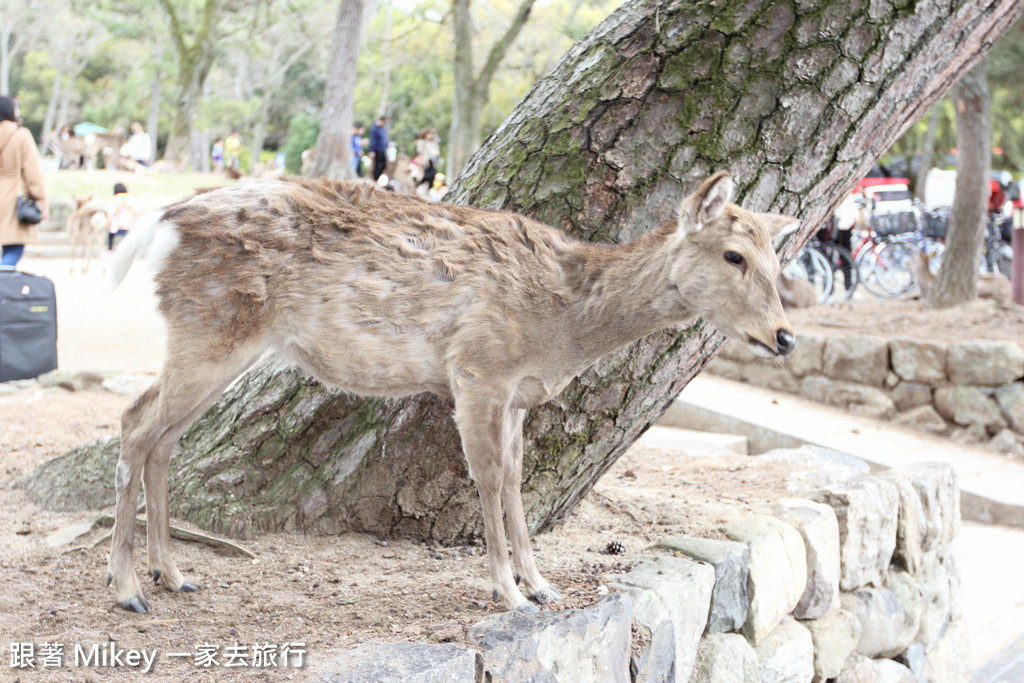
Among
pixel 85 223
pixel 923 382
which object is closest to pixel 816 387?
pixel 923 382

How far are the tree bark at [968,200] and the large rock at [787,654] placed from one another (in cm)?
756

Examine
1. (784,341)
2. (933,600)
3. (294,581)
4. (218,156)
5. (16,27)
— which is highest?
(16,27)

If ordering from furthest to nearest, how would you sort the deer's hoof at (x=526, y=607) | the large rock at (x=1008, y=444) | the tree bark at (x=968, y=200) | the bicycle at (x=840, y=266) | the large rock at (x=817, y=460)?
the bicycle at (x=840, y=266)
the tree bark at (x=968, y=200)
the large rock at (x=1008, y=444)
the large rock at (x=817, y=460)
the deer's hoof at (x=526, y=607)

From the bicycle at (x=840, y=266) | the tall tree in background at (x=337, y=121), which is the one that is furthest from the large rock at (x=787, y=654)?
the tall tree in background at (x=337, y=121)

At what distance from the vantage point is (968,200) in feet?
34.8

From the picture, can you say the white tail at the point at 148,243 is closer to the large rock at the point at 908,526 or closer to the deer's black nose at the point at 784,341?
the deer's black nose at the point at 784,341

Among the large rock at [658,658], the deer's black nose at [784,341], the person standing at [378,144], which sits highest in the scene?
the person standing at [378,144]

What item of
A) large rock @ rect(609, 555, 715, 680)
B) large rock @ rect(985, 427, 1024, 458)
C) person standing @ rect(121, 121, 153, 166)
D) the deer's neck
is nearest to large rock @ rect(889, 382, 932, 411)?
large rock @ rect(985, 427, 1024, 458)

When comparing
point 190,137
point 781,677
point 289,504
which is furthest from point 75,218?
point 781,677

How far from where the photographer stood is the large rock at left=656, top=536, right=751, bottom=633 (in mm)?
3670

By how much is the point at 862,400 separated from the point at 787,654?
583cm

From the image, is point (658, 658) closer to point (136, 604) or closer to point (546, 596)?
point (546, 596)

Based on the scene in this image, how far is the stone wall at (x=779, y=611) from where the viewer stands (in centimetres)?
279

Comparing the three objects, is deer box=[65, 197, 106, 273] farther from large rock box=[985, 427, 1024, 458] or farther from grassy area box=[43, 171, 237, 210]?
large rock box=[985, 427, 1024, 458]
